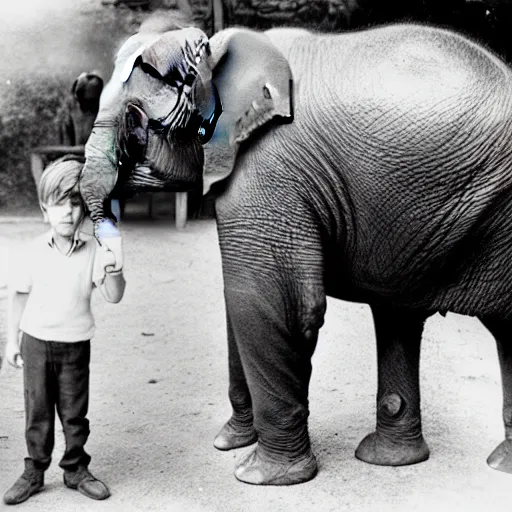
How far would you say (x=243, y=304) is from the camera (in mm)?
2949

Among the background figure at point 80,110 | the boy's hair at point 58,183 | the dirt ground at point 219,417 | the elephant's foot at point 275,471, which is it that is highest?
the boy's hair at point 58,183

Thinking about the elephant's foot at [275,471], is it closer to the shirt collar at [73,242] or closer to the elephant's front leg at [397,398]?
the elephant's front leg at [397,398]

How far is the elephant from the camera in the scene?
2773 mm

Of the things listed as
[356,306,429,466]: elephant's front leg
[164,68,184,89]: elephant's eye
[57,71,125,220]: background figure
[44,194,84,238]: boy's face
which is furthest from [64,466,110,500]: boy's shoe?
[57,71,125,220]: background figure

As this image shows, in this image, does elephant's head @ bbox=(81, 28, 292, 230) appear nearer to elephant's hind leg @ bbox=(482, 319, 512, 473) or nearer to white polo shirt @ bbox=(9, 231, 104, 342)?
white polo shirt @ bbox=(9, 231, 104, 342)

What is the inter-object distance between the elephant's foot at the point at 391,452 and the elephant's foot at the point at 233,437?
14.9 inches

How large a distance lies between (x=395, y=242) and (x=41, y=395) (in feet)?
3.59

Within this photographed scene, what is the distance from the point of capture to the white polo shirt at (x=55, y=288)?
2902 mm

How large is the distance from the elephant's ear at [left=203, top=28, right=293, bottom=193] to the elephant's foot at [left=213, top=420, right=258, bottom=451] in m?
1.00

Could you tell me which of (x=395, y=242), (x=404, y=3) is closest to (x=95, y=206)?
(x=395, y=242)

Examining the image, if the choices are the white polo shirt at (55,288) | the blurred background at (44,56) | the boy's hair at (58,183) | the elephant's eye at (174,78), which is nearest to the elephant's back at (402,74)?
the elephant's eye at (174,78)

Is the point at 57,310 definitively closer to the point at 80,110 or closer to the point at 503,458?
the point at 503,458

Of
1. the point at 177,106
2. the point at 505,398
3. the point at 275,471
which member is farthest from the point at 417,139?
the point at 275,471

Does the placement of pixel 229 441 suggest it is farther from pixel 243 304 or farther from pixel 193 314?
pixel 193 314
